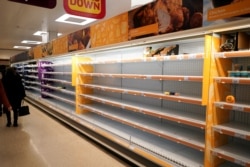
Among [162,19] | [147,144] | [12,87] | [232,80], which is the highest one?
[162,19]

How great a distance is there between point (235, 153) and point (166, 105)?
144 centimetres

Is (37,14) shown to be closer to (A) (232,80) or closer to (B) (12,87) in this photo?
(B) (12,87)

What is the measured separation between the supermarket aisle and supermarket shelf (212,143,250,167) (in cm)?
167

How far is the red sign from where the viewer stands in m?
3.20

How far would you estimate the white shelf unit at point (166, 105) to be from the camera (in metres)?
2.59

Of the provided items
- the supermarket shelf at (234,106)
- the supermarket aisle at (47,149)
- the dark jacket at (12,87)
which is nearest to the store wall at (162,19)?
the supermarket shelf at (234,106)

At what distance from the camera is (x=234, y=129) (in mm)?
2113

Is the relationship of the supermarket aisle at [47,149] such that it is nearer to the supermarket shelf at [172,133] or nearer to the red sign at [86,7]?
the supermarket shelf at [172,133]

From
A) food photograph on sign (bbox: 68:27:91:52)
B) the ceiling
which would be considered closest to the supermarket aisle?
food photograph on sign (bbox: 68:27:91:52)

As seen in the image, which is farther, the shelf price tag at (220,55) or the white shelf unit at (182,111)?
the white shelf unit at (182,111)

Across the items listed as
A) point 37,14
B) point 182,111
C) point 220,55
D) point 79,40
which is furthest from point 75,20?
point 220,55

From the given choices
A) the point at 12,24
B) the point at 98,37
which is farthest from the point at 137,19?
the point at 12,24

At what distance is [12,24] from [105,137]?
6.32 meters

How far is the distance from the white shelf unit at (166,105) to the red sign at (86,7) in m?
0.87
